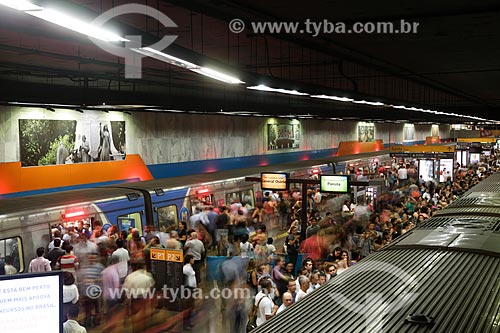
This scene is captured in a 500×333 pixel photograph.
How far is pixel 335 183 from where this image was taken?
1501cm

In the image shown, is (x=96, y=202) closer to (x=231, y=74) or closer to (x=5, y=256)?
(x=5, y=256)

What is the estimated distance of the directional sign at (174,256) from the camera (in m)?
9.32

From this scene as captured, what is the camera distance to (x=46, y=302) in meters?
4.55

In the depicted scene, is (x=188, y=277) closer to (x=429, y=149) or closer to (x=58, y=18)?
(x=58, y=18)

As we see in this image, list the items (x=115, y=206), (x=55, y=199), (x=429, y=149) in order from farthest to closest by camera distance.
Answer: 1. (x=429, y=149)
2. (x=115, y=206)
3. (x=55, y=199)

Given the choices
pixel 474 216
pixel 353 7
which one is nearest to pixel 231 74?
pixel 353 7

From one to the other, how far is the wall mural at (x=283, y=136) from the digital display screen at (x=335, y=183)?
12.7m

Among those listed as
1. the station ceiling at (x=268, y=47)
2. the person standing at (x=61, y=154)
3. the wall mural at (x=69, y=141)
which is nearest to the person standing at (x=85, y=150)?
the wall mural at (x=69, y=141)

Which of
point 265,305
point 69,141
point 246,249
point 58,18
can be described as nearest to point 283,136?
point 69,141

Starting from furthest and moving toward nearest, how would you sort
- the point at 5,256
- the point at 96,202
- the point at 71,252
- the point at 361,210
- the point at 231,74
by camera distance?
1. the point at 361,210
2. the point at 96,202
3. the point at 71,252
4. the point at 5,256
5. the point at 231,74

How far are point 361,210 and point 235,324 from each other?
6616 millimetres

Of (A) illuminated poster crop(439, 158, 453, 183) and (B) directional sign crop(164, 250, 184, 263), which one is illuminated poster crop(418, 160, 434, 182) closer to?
(A) illuminated poster crop(439, 158, 453, 183)

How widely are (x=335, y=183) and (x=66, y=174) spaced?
7908mm

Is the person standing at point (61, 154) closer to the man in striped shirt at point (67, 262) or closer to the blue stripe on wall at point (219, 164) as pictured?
the blue stripe on wall at point (219, 164)
